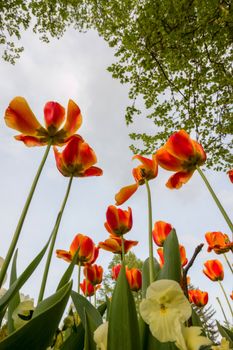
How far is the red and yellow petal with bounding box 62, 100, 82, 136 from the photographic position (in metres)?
1.01

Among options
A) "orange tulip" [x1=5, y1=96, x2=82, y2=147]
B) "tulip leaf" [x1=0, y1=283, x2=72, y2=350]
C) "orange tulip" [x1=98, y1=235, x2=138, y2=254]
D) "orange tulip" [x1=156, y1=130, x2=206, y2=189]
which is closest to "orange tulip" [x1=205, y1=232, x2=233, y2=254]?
"orange tulip" [x1=98, y1=235, x2=138, y2=254]

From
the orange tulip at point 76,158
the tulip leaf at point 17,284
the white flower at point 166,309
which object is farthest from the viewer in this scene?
the orange tulip at point 76,158

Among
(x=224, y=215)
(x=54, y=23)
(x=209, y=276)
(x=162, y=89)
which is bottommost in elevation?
(x=224, y=215)

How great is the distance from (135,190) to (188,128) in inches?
190

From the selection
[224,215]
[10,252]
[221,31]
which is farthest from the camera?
[221,31]

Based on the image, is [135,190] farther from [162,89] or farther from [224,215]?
[162,89]

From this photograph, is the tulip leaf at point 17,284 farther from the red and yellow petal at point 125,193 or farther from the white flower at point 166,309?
the red and yellow petal at point 125,193

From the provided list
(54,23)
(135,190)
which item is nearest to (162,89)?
(54,23)

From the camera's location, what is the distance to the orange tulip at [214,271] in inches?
82.7

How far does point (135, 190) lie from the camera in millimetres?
1139

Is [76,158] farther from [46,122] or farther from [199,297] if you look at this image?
[199,297]

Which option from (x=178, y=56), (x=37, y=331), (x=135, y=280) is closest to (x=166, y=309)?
(x=37, y=331)

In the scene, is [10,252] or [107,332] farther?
[10,252]

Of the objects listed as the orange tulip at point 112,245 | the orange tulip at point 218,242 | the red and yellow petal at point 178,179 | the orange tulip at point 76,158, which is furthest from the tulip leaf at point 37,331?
the orange tulip at point 218,242
